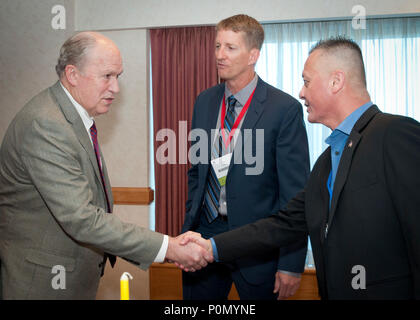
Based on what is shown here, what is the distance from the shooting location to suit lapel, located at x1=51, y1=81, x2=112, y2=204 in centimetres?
201

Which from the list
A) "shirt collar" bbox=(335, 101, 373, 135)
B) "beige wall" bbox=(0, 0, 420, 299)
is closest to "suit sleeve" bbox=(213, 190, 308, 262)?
"shirt collar" bbox=(335, 101, 373, 135)

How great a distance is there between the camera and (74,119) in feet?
6.62

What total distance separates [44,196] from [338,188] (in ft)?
4.46

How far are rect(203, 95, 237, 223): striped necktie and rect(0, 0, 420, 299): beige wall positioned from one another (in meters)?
2.11

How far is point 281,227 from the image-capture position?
2.28 metres

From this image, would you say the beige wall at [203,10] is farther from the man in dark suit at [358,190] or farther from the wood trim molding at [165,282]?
the wood trim molding at [165,282]

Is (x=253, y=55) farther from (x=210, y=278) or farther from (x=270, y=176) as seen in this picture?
(x=210, y=278)

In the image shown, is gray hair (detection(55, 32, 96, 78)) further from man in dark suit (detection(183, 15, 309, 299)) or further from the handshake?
the handshake

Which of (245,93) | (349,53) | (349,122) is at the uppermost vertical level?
(349,53)

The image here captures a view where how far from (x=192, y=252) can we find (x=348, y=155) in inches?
46.2

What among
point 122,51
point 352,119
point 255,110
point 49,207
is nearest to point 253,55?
point 255,110
